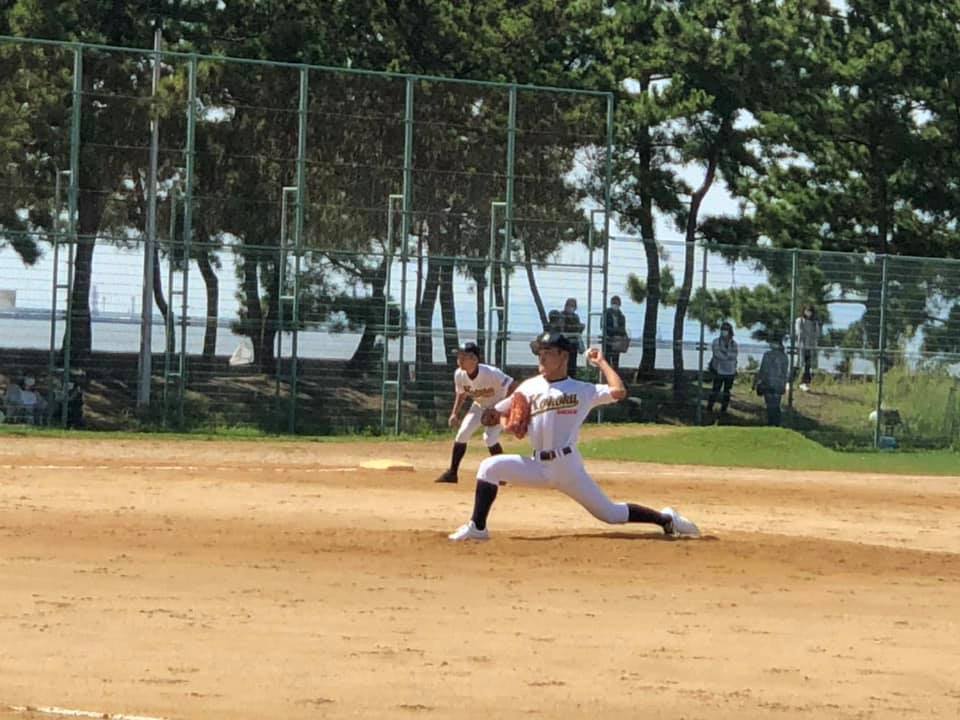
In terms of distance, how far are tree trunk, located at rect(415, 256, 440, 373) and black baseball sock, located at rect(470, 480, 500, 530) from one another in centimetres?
1854

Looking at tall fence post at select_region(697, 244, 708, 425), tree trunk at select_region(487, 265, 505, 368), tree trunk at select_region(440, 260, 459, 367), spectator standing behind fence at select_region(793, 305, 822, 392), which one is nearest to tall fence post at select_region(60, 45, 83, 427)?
tree trunk at select_region(440, 260, 459, 367)

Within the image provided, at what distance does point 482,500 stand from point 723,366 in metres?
21.1

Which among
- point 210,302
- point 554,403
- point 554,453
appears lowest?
point 554,453

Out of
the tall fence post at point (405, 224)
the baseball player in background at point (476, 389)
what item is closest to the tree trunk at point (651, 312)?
the tall fence post at point (405, 224)

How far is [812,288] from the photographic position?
118ft

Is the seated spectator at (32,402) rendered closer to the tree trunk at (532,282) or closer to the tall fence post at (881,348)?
the tree trunk at (532,282)

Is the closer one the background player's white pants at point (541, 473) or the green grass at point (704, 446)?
the background player's white pants at point (541, 473)

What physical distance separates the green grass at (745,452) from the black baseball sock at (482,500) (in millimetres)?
13903

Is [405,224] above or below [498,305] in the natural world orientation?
above

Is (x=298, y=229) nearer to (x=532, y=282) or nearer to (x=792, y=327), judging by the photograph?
(x=532, y=282)

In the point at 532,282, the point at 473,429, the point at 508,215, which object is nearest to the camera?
the point at 473,429

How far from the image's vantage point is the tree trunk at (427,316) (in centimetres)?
3328

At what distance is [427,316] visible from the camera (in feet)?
109

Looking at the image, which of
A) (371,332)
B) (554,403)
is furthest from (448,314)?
(554,403)
